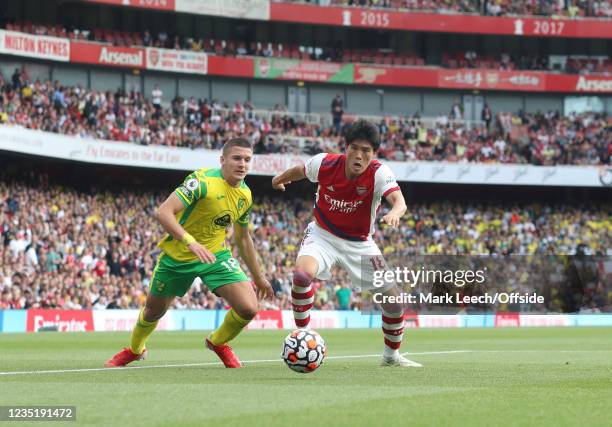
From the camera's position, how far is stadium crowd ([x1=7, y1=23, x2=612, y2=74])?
49656mm

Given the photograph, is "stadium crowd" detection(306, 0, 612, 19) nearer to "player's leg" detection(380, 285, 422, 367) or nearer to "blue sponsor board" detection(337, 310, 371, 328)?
"blue sponsor board" detection(337, 310, 371, 328)

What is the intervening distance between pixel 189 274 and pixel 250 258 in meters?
0.71

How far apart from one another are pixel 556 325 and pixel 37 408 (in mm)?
34820

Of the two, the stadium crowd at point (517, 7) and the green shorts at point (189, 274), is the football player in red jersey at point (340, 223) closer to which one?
the green shorts at point (189, 274)

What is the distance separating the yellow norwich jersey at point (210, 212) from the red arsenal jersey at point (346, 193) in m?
0.80

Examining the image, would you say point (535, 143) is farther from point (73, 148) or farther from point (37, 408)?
point (37, 408)

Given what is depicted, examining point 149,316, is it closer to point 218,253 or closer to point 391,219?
point 218,253

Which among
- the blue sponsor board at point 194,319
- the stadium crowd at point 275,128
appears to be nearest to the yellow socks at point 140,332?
the blue sponsor board at point 194,319

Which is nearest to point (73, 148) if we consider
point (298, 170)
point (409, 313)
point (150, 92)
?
point (150, 92)

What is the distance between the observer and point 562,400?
813 cm

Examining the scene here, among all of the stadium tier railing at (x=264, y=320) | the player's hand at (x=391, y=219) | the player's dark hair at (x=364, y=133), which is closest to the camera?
the player's hand at (x=391, y=219)

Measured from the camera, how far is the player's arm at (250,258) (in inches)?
489

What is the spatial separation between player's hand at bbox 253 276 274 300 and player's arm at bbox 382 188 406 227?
1.72m

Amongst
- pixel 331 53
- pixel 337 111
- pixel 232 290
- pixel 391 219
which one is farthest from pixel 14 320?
pixel 331 53
